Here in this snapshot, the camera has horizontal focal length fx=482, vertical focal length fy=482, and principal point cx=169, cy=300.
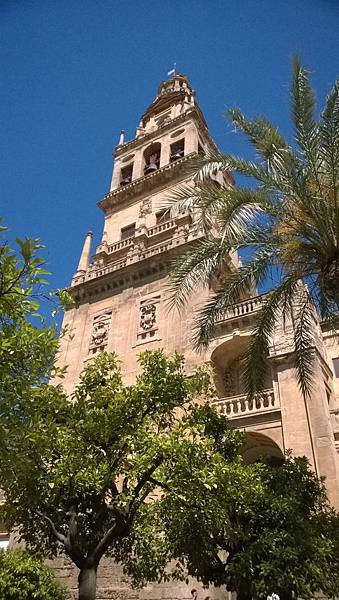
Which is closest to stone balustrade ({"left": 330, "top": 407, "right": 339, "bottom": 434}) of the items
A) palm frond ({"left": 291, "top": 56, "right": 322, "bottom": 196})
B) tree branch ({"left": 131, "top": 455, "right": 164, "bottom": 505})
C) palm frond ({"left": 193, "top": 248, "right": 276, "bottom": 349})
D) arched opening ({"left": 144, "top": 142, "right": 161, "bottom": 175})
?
palm frond ({"left": 193, "top": 248, "right": 276, "bottom": 349})

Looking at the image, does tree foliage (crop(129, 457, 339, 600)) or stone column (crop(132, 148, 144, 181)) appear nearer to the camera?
tree foliage (crop(129, 457, 339, 600))

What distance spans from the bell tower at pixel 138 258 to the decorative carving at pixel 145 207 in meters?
0.06

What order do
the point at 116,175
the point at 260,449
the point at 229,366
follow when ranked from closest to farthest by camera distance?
the point at 260,449 < the point at 229,366 < the point at 116,175

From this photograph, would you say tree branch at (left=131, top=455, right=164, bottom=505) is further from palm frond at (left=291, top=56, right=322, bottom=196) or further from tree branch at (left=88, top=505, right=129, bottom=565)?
palm frond at (left=291, top=56, right=322, bottom=196)

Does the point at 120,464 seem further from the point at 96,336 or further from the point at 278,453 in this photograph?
the point at 96,336

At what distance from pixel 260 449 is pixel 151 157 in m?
21.1

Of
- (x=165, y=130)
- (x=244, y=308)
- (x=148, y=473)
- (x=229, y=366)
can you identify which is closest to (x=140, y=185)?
(x=165, y=130)

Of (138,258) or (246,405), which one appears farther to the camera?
(138,258)

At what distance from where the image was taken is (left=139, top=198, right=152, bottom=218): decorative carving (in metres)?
26.1

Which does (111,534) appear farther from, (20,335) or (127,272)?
(127,272)

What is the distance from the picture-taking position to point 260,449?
1580 cm

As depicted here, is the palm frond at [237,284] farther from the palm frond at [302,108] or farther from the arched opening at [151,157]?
the arched opening at [151,157]

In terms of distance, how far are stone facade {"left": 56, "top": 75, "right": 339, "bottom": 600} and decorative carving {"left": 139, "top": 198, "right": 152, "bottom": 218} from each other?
0.08 m

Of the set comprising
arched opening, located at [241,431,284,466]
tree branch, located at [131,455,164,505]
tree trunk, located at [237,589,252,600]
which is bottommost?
tree trunk, located at [237,589,252,600]
